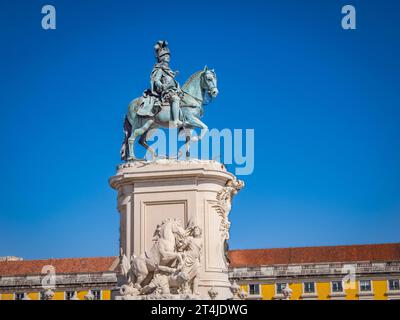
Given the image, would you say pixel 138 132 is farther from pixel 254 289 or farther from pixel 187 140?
pixel 254 289

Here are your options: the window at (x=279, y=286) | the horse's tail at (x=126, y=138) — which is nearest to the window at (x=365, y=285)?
the window at (x=279, y=286)

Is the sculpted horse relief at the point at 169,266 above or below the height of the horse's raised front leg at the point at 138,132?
below

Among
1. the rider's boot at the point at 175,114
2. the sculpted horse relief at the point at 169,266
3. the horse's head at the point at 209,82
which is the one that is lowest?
the sculpted horse relief at the point at 169,266

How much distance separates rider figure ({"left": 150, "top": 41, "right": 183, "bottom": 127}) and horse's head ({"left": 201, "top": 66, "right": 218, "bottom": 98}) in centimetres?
75

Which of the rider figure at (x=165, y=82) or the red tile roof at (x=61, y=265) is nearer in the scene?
the rider figure at (x=165, y=82)

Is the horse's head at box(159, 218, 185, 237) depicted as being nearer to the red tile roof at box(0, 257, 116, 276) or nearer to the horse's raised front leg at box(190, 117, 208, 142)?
the horse's raised front leg at box(190, 117, 208, 142)

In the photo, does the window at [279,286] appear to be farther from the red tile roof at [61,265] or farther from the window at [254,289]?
the red tile roof at [61,265]

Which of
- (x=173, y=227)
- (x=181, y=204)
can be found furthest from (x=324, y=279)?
(x=173, y=227)

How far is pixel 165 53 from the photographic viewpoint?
844 inches

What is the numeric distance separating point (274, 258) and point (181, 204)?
43.4 m

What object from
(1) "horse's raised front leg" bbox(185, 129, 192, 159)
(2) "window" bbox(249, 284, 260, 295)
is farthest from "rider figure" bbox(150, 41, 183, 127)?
(2) "window" bbox(249, 284, 260, 295)

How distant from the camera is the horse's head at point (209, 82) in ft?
69.3
